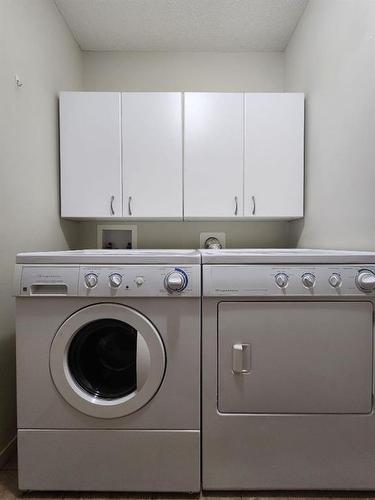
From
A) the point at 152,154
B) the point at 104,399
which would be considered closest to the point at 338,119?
the point at 152,154

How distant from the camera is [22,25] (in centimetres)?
152

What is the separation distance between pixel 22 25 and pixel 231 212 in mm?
1446

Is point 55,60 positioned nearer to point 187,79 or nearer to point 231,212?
point 187,79

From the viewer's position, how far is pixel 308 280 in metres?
1.21

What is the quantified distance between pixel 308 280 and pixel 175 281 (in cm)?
51

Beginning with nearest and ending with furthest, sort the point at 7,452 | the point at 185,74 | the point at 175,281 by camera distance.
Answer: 1. the point at 175,281
2. the point at 7,452
3. the point at 185,74

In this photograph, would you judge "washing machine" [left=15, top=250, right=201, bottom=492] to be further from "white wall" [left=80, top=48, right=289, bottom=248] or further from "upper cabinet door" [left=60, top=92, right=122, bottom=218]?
"white wall" [left=80, top=48, right=289, bottom=248]

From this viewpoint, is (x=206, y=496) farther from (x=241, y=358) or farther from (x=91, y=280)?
(x=91, y=280)

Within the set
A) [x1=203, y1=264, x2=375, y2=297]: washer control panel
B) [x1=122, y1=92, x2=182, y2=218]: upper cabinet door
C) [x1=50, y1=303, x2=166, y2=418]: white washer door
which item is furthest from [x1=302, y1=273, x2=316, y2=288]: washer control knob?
[x1=122, y1=92, x2=182, y2=218]: upper cabinet door

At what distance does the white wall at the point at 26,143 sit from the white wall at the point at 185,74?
33 centimetres

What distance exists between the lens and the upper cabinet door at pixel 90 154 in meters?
1.90

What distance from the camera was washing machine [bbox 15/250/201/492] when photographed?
120 centimetres

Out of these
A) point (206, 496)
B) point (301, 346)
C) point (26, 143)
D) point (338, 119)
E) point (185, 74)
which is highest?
point (185, 74)

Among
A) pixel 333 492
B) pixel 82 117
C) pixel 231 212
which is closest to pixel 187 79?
pixel 82 117
